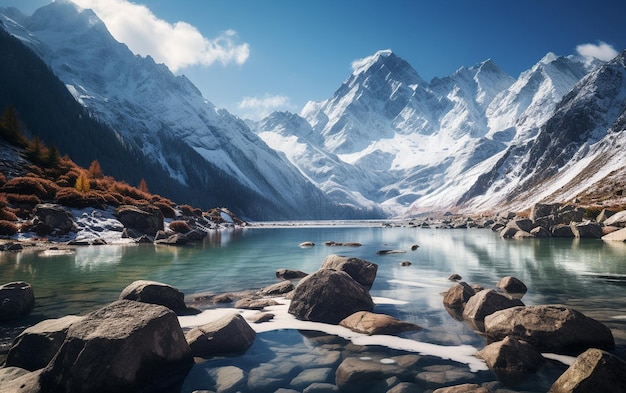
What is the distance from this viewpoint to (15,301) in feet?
48.0

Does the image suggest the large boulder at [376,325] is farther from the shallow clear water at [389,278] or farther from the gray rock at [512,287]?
the gray rock at [512,287]

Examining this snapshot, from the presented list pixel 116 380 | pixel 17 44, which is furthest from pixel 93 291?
pixel 17 44

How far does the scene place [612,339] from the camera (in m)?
11.3

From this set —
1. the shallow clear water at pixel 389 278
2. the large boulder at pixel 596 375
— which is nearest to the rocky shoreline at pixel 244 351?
the large boulder at pixel 596 375

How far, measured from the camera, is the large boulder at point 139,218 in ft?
188

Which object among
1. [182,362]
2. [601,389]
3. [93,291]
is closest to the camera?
[601,389]

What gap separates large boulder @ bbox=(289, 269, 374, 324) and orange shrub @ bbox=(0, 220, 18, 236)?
44.7m

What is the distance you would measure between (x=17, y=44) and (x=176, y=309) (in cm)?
22568

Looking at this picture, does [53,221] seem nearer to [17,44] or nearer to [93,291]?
[93,291]

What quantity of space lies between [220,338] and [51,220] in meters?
47.9

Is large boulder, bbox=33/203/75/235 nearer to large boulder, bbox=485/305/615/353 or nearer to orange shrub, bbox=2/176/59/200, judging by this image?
orange shrub, bbox=2/176/59/200

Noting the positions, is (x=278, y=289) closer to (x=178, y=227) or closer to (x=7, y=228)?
(x=7, y=228)

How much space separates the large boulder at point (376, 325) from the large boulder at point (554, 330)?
2.85 meters

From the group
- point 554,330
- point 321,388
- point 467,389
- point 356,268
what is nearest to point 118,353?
point 321,388
